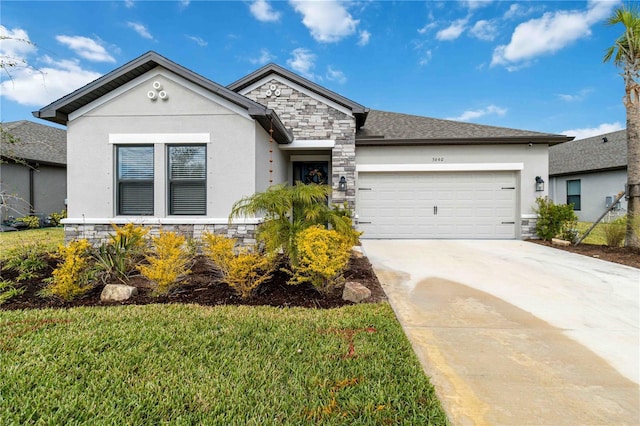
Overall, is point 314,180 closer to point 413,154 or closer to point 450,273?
point 413,154

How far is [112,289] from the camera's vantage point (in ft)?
14.7

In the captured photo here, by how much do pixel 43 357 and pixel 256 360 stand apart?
6.60 feet

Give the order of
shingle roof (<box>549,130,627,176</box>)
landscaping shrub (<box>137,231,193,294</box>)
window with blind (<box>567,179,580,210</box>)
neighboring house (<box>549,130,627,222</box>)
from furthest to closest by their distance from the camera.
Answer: window with blind (<box>567,179,580,210</box>) < shingle roof (<box>549,130,627,176</box>) < neighboring house (<box>549,130,627,222</box>) < landscaping shrub (<box>137,231,193,294</box>)

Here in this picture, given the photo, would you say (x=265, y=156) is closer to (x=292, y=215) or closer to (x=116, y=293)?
(x=292, y=215)

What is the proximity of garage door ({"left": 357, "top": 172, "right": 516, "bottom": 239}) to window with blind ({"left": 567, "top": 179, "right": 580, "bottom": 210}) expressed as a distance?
483 inches

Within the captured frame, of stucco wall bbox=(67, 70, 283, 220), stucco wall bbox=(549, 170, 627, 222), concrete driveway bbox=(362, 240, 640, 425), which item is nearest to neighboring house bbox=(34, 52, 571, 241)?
stucco wall bbox=(67, 70, 283, 220)

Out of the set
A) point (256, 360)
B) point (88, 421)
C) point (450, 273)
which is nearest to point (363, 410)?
point (256, 360)

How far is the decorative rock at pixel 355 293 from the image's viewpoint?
4.45 m

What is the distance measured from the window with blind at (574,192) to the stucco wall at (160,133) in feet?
69.7

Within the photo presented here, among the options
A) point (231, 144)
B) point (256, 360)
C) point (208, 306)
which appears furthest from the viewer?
point (231, 144)

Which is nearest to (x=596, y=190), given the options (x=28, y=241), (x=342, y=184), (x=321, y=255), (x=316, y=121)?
(x=342, y=184)

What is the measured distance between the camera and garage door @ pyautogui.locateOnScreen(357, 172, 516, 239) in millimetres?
10820

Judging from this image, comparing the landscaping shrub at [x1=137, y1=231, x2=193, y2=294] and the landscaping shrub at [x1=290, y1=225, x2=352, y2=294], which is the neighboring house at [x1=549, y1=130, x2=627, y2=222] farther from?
the landscaping shrub at [x1=137, y1=231, x2=193, y2=294]

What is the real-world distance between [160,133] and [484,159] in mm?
10441
